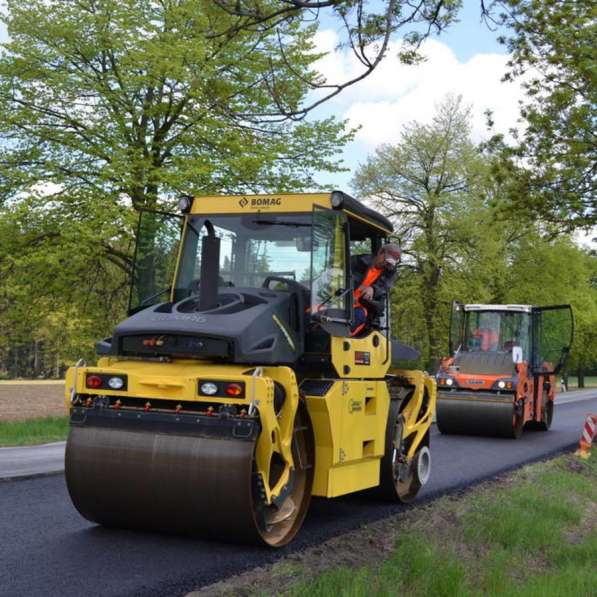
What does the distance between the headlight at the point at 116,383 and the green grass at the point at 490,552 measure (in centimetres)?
179

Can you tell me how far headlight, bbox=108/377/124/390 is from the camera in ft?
19.2

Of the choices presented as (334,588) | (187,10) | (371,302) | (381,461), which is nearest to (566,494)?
(381,461)

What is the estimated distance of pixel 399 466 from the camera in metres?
8.05

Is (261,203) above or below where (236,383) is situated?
above

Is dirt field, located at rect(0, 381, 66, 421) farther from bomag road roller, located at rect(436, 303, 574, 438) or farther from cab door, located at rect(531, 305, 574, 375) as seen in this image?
cab door, located at rect(531, 305, 574, 375)

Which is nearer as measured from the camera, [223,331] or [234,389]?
[234,389]

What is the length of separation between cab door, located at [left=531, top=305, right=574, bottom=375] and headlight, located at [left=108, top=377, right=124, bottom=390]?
38.2 feet

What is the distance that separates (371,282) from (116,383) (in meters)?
2.57

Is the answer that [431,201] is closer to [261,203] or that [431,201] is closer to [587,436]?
[587,436]

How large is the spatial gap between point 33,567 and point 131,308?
7.89ft

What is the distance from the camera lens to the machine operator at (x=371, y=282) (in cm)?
726

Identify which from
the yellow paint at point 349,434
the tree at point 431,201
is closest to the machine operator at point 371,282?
the yellow paint at point 349,434

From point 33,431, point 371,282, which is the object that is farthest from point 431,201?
point 371,282

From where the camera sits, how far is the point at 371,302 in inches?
286
